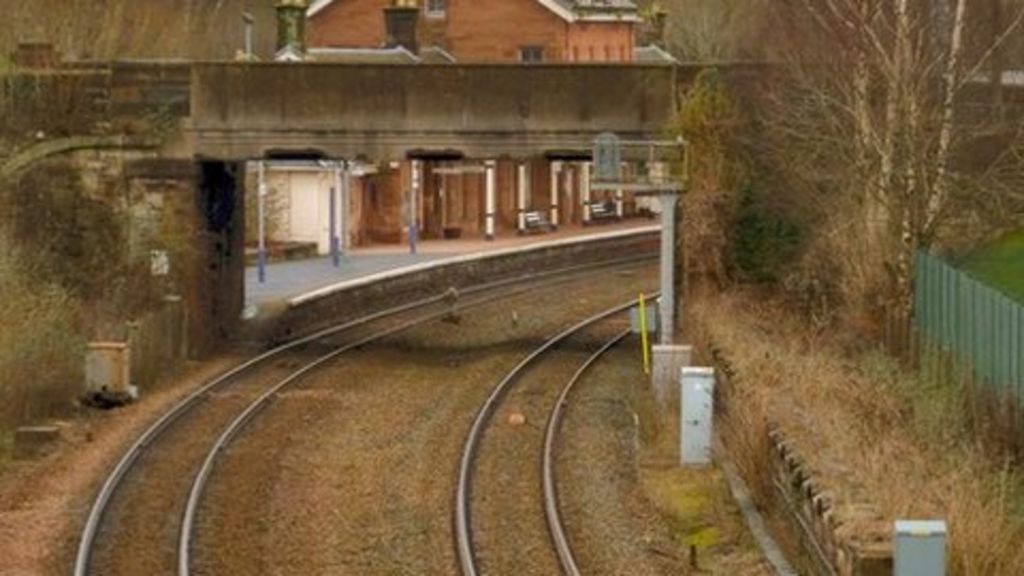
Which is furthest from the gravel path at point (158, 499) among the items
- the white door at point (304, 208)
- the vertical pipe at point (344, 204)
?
the white door at point (304, 208)

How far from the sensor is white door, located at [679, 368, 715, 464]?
69.9 ft

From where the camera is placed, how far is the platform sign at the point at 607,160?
2947cm

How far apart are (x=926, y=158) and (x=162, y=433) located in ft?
32.3

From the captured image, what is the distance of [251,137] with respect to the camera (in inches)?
1275

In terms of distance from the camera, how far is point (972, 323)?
930 inches

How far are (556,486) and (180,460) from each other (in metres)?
4.18

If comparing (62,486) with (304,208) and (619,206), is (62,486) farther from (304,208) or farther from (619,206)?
(619,206)

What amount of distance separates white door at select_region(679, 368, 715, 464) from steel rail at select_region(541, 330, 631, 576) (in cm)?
140

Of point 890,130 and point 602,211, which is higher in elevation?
point 890,130

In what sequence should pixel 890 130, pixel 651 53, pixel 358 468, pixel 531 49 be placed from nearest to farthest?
pixel 358 468, pixel 890 130, pixel 651 53, pixel 531 49

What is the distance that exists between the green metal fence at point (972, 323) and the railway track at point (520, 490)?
14.9 feet

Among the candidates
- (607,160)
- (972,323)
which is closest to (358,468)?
(972,323)

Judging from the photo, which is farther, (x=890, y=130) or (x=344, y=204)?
(x=344, y=204)

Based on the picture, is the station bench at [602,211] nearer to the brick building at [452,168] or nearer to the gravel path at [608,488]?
the brick building at [452,168]
